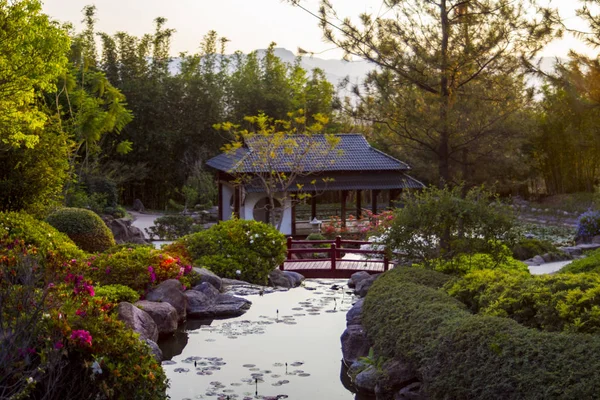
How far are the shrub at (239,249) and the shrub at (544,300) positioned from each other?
7.06 m

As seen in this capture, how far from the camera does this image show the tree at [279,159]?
73.2 ft

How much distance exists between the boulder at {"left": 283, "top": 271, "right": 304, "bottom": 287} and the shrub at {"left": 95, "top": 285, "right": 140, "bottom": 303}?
455cm

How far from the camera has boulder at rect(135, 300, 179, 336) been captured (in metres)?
10.8

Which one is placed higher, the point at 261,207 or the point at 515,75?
the point at 515,75

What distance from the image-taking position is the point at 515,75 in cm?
1448

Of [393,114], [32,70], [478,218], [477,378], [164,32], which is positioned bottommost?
[477,378]

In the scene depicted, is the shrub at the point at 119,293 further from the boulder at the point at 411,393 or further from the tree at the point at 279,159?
the tree at the point at 279,159

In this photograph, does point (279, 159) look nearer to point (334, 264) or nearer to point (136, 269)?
point (334, 264)

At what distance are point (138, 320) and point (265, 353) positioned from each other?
1662mm

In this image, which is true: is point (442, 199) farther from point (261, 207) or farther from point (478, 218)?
point (261, 207)

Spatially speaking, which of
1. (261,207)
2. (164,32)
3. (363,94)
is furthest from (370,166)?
(164,32)

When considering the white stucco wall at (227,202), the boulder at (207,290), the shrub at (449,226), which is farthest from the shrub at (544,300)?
the white stucco wall at (227,202)

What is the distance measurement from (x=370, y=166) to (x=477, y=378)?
740 inches

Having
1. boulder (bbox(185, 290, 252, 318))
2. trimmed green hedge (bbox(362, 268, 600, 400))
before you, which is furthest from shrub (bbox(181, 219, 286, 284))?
trimmed green hedge (bbox(362, 268, 600, 400))
